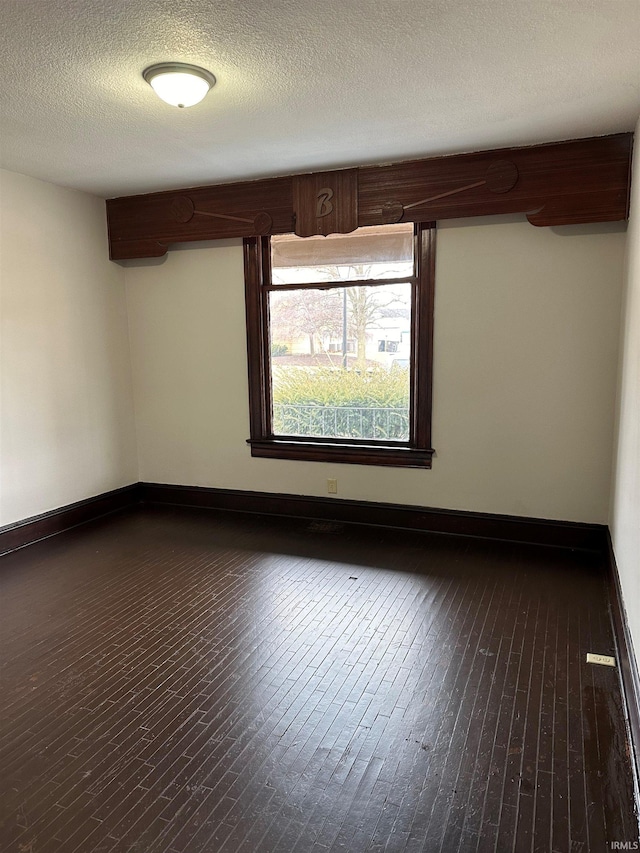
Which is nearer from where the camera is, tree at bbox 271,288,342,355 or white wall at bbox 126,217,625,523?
white wall at bbox 126,217,625,523

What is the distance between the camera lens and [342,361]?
4.55 metres

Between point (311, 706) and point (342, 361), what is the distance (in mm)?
2772

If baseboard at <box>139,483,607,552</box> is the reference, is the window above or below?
above

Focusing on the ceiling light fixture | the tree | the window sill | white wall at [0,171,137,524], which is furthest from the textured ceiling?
the window sill

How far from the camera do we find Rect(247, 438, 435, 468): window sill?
4.35 m

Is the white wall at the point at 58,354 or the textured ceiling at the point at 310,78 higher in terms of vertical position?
the textured ceiling at the point at 310,78

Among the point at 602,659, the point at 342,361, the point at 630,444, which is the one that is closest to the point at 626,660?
the point at 602,659

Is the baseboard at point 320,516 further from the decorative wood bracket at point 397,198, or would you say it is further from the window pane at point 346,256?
the decorative wood bracket at point 397,198

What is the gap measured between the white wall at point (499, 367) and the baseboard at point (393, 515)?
0.07 metres

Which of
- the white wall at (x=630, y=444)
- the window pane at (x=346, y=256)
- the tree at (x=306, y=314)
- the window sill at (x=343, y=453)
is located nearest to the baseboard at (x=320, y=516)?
the window sill at (x=343, y=453)

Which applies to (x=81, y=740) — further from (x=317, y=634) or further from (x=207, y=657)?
(x=317, y=634)

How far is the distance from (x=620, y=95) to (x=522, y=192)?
0.88 m

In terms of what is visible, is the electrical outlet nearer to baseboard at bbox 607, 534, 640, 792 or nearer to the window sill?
baseboard at bbox 607, 534, 640, 792

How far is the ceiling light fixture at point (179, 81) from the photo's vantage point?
2482 millimetres
